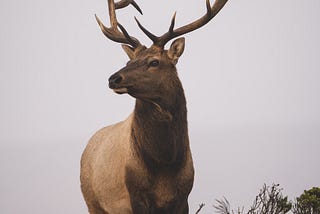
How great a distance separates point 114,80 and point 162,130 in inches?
31.4

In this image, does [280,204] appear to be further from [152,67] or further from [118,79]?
[118,79]

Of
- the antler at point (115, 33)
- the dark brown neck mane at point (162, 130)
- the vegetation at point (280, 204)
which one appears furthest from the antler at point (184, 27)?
the vegetation at point (280, 204)

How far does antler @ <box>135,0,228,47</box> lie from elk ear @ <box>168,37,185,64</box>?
0.09m

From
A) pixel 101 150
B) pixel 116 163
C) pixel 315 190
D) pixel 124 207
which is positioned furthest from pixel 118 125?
pixel 315 190

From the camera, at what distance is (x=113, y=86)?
5211 millimetres

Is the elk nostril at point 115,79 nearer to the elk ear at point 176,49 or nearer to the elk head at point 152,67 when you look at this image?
the elk head at point 152,67

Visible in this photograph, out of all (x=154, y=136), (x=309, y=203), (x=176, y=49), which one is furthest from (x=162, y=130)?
(x=309, y=203)

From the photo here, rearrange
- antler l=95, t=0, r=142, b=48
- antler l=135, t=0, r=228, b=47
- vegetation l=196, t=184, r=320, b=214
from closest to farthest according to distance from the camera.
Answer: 1. antler l=135, t=0, r=228, b=47
2. antler l=95, t=0, r=142, b=48
3. vegetation l=196, t=184, r=320, b=214

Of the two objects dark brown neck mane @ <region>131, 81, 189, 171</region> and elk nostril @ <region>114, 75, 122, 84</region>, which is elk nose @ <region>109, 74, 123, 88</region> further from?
dark brown neck mane @ <region>131, 81, 189, 171</region>

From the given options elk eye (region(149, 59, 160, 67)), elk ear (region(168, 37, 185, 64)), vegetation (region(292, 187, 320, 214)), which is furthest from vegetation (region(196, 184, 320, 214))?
elk eye (region(149, 59, 160, 67))

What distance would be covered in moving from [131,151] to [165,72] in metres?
0.97

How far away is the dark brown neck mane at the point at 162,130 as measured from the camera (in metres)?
5.60

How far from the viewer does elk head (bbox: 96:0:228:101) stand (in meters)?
5.37

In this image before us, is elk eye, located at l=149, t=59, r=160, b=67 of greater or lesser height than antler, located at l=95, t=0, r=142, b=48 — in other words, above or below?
below
